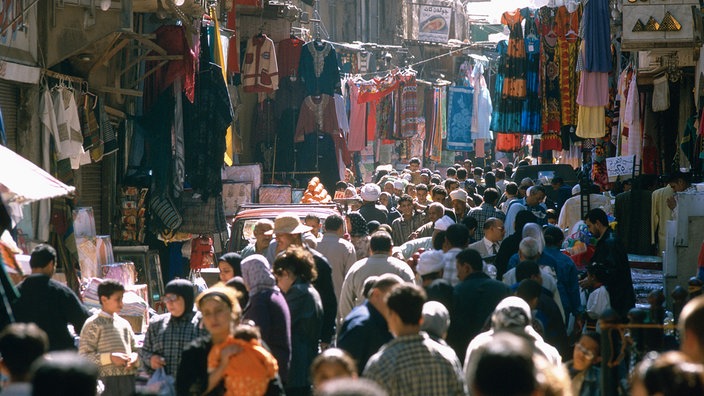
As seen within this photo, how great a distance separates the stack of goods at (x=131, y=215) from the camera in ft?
48.7

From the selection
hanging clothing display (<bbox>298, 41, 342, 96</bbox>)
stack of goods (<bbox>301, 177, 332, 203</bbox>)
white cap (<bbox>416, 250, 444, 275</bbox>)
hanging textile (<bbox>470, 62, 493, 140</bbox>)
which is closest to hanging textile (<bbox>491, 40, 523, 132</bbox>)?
hanging clothing display (<bbox>298, 41, 342, 96</bbox>)

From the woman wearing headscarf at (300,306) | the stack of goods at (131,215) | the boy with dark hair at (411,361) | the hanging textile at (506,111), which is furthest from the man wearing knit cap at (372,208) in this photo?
the boy with dark hair at (411,361)

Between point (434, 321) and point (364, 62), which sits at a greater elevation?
point (364, 62)

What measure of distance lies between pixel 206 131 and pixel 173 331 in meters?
7.77

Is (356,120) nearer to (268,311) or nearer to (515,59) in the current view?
(515,59)

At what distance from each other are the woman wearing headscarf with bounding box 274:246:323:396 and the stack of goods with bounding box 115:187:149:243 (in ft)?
20.7

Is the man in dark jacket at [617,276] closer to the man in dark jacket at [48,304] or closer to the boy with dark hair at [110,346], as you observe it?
the boy with dark hair at [110,346]

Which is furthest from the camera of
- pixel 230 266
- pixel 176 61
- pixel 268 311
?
pixel 176 61

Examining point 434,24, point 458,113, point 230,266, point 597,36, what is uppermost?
point 434,24

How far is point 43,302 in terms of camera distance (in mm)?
8414

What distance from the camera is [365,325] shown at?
7.62 m

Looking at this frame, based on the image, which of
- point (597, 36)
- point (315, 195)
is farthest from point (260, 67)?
point (597, 36)

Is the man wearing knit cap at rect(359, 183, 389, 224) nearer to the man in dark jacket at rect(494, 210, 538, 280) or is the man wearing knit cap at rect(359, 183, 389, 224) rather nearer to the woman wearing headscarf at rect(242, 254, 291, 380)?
the man in dark jacket at rect(494, 210, 538, 280)

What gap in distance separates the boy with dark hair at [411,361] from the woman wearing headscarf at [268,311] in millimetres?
2168
